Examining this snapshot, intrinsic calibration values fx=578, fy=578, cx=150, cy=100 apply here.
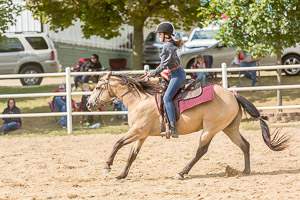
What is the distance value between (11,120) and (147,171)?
7318mm

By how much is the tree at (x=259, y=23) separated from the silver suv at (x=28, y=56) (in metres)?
8.63

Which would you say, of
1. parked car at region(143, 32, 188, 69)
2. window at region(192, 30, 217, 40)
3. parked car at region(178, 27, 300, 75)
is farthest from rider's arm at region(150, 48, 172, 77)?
parked car at region(143, 32, 188, 69)

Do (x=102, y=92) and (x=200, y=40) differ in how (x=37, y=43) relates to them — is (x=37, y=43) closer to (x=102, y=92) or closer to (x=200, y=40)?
(x=200, y=40)

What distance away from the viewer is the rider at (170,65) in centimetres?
806

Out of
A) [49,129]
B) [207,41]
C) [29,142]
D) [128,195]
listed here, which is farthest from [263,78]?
[128,195]

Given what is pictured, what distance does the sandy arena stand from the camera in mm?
7219

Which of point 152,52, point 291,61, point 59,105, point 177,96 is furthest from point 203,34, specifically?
point 177,96

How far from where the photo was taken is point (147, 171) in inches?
352

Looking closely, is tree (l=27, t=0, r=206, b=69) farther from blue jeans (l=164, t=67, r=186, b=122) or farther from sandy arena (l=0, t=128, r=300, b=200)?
blue jeans (l=164, t=67, r=186, b=122)

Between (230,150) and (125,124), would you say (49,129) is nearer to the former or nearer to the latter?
(125,124)

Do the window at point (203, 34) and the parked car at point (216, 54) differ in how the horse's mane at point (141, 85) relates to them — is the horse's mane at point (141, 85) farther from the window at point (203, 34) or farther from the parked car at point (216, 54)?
the window at point (203, 34)

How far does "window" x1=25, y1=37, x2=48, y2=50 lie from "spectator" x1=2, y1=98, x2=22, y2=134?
27.1ft

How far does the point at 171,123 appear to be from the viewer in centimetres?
816

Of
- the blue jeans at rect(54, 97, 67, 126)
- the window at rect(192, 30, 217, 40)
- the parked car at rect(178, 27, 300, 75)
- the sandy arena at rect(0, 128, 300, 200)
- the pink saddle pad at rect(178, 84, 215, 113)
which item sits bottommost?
the sandy arena at rect(0, 128, 300, 200)
